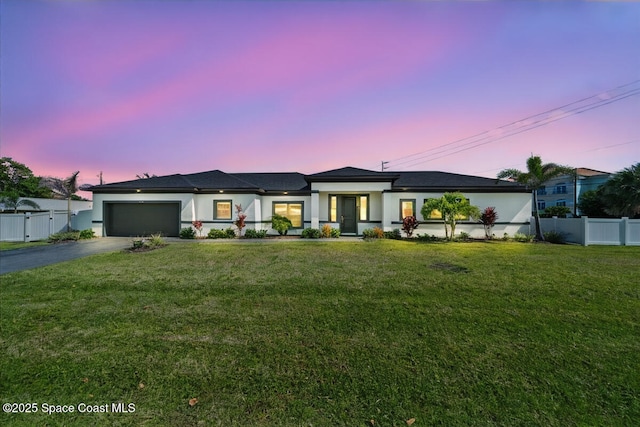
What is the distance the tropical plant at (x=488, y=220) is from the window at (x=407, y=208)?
390 cm

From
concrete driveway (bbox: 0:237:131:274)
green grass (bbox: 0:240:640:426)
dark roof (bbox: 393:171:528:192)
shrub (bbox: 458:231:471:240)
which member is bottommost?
green grass (bbox: 0:240:640:426)

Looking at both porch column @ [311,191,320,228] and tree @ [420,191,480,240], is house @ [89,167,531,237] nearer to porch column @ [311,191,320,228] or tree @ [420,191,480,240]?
porch column @ [311,191,320,228]

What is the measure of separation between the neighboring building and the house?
38.4 meters

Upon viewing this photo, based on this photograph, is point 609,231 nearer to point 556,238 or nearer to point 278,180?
point 556,238

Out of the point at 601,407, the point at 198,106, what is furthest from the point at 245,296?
the point at 198,106

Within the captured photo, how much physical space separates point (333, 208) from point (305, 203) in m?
1.93

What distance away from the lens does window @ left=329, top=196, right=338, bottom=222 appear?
16094mm

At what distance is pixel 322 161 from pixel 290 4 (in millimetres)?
17359

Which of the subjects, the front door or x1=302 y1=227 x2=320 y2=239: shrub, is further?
the front door

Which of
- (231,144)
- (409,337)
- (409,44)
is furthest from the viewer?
(231,144)

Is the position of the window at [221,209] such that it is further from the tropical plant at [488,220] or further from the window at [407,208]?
the tropical plant at [488,220]

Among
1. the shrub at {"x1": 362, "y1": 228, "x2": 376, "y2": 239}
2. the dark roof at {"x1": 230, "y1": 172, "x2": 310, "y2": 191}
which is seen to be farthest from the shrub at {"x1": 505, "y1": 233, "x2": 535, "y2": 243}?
the dark roof at {"x1": 230, "y1": 172, "x2": 310, "y2": 191}

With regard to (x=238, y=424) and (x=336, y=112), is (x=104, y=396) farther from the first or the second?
(x=336, y=112)

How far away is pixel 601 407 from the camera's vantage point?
2383 mm
